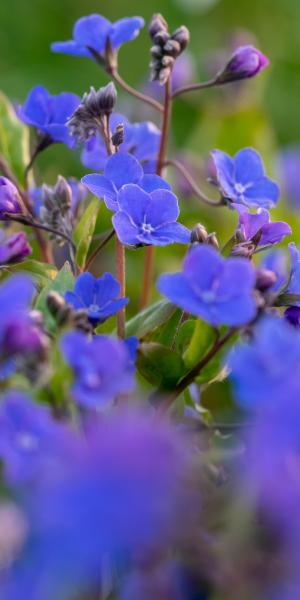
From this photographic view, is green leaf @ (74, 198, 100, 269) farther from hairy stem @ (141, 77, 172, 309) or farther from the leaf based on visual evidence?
hairy stem @ (141, 77, 172, 309)

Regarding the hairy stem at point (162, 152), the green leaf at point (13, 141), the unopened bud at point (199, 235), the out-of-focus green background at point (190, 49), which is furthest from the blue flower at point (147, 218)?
the out-of-focus green background at point (190, 49)

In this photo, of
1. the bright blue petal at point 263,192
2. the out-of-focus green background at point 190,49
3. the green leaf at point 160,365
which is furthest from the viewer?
the out-of-focus green background at point 190,49

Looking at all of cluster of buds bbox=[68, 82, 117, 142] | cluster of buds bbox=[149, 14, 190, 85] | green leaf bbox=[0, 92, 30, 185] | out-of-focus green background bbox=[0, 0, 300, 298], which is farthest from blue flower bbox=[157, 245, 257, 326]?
out-of-focus green background bbox=[0, 0, 300, 298]

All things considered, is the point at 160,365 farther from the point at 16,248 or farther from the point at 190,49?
the point at 190,49

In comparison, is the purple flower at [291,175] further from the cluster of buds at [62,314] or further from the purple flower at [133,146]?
the cluster of buds at [62,314]

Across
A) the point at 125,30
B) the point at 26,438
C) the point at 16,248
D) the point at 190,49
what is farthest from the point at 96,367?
the point at 190,49
